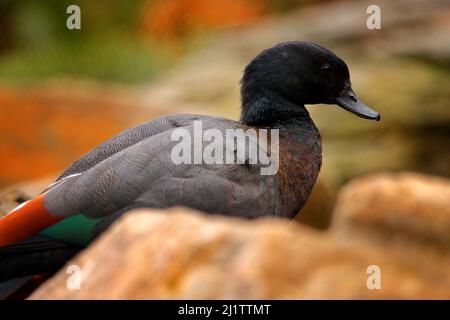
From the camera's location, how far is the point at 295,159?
435cm

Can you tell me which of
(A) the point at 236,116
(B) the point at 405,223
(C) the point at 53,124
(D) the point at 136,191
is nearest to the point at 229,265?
(B) the point at 405,223

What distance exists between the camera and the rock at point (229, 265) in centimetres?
275

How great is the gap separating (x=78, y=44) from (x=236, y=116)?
4.18 metres

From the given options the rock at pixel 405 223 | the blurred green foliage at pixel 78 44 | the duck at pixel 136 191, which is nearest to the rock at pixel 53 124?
the blurred green foliage at pixel 78 44

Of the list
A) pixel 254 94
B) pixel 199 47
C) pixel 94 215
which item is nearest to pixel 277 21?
pixel 199 47

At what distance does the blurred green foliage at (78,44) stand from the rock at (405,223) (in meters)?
8.50

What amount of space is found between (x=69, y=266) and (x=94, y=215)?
23.1 inches

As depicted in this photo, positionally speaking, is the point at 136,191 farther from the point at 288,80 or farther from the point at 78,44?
the point at 78,44

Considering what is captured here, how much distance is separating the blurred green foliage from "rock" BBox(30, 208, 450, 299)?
825 centimetres

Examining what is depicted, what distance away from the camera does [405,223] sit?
2799mm

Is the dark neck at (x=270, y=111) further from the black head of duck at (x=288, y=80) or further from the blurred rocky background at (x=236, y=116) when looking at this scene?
the blurred rocky background at (x=236, y=116)

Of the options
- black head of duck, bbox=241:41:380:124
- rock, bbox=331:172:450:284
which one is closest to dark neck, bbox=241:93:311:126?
black head of duck, bbox=241:41:380:124

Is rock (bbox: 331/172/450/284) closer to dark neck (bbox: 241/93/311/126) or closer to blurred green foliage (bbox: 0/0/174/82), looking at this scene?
dark neck (bbox: 241/93/311/126)
